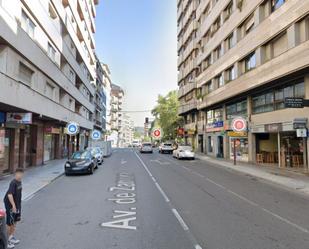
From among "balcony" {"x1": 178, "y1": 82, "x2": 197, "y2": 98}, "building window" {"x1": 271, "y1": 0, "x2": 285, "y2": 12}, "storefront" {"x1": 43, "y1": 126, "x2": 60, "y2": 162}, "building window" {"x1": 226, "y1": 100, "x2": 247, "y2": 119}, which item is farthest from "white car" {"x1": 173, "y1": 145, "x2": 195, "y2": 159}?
"building window" {"x1": 271, "y1": 0, "x2": 285, "y2": 12}

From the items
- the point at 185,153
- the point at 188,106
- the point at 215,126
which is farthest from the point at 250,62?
the point at 188,106

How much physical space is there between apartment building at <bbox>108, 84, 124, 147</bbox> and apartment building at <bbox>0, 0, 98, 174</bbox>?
8096 cm

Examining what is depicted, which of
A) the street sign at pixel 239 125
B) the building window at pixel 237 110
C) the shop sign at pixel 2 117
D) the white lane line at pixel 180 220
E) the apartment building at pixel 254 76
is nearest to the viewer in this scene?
the white lane line at pixel 180 220

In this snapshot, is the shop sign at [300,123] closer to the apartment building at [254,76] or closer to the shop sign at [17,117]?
the apartment building at [254,76]

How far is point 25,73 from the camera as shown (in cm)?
1641

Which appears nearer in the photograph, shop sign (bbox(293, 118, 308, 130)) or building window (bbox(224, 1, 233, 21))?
shop sign (bbox(293, 118, 308, 130))

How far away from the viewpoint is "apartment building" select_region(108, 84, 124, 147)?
11138 centimetres

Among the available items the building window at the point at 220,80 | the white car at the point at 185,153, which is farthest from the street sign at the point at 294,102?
the white car at the point at 185,153

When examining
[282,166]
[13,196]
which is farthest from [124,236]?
[282,166]

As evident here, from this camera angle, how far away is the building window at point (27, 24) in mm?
15619

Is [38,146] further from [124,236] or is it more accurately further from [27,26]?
[124,236]

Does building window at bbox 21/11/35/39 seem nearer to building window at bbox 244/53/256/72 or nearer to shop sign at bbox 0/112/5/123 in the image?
shop sign at bbox 0/112/5/123

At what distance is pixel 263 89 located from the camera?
2186cm

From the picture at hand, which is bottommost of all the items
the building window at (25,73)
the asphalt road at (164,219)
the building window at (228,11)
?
the asphalt road at (164,219)
